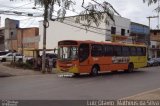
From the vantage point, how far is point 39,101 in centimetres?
1405

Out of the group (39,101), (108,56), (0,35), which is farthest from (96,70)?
(0,35)

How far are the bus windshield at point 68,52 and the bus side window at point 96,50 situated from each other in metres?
1.71

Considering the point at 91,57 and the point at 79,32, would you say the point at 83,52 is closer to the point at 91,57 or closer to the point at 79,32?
the point at 91,57

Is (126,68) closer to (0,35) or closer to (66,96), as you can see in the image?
(66,96)

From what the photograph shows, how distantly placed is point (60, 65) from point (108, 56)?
4.64 m

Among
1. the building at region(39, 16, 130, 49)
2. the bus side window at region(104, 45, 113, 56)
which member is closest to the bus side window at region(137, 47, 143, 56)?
the bus side window at region(104, 45, 113, 56)

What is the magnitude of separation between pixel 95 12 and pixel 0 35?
74460 millimetres

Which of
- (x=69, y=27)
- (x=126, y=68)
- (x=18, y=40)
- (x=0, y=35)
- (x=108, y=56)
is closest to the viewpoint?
(x=108, y=56)

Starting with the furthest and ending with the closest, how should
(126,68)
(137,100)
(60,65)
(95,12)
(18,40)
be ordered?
(18,40), (126,68), (60,65), (137,100), (95,12)

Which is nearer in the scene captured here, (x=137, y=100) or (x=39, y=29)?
(x=137, y=100)

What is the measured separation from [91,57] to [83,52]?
2.90 feet

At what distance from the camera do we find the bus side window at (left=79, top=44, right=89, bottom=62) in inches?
1112

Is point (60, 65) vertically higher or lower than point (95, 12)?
lower

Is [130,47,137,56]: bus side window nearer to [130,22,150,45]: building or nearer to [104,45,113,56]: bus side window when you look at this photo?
[104,45,113,56]: bus side window
